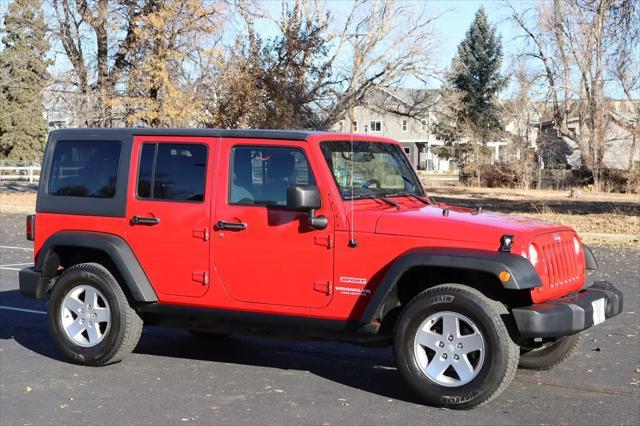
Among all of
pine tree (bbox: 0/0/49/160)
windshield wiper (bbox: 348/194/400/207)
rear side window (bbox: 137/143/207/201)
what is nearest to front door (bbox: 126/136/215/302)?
rear side window (bbox: 137/143/207/201)

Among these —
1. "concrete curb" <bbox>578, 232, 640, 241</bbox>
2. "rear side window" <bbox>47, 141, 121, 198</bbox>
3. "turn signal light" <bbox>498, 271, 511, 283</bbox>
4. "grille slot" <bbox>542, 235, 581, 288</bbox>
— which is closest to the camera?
"turn signal light" <bbox>498, 271, 511, 283</bbox>

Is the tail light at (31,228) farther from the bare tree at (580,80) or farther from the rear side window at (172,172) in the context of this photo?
the bare tree at (580,80)

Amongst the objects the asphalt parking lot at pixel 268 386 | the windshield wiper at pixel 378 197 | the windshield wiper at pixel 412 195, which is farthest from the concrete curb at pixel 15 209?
the windshield wiper at pixel 378 197

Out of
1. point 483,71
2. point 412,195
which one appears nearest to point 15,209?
point 412,195

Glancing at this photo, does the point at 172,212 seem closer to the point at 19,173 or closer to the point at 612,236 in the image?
the point at 612,236

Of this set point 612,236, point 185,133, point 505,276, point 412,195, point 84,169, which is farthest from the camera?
point 612,236

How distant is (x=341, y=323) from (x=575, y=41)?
1305 inches

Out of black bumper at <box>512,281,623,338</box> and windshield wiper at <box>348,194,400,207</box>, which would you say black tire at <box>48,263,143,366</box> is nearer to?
windshield wiper at <box>348,194,400,207</box>

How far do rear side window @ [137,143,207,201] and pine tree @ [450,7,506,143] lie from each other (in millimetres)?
51807

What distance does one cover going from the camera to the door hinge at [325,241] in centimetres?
586

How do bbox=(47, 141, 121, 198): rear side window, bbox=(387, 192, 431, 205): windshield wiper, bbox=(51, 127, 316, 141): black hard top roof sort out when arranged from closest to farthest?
bbox=(51, 127, 316, 141): black hard top roof, bbox=(387, 192, 431, 205): windshield wiper, bbox=(47, 141, 121, 198): rear side window

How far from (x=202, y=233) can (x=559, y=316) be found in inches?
105

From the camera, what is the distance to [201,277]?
6.29 meters

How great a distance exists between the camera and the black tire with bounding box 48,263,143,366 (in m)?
6.52
